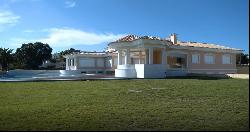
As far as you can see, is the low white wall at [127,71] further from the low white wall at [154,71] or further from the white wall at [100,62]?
the white wall at [100,62]

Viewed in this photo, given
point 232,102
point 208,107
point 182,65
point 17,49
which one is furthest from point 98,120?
point 17,49

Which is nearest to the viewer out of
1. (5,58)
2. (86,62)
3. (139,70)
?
(139,70)

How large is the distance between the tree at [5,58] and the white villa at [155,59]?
60.1 feet

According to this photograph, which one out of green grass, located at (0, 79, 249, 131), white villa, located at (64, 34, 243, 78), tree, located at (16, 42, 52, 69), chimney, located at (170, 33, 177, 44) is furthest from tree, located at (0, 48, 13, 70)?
green grass, located at (0, 79, 249, 131)

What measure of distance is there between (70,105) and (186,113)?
12.9 ft

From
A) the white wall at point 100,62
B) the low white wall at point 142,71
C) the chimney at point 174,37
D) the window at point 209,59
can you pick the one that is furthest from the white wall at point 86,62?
the window at point 209,59

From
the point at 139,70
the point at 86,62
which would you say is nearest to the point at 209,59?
the point at 139,70

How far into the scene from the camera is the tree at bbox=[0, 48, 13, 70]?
64031 mm

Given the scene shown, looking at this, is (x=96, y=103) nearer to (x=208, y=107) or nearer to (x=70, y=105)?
(x=70, y=105)

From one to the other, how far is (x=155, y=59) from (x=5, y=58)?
3732 cm

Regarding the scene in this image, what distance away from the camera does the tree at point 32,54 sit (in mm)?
71000

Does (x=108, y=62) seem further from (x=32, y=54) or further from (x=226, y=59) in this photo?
(x=32, y=54)

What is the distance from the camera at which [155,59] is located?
3803 cm

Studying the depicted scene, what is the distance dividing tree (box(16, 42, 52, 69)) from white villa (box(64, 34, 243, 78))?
21717 mm
